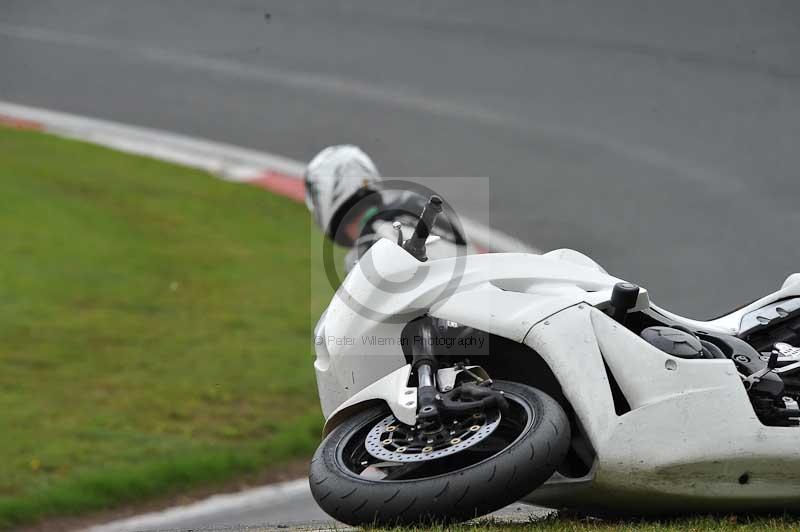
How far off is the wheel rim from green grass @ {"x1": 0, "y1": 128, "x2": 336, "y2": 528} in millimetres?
2662

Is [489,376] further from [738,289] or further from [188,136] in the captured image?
[188,136]

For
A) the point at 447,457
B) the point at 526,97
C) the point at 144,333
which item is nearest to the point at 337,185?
the point at 144,333

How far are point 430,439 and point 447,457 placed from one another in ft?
0.25

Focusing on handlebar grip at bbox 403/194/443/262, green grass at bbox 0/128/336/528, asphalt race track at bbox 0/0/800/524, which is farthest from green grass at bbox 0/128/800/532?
asphalt race track at bbox 0/0/800/524

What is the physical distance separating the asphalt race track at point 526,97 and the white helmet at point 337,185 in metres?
3.31

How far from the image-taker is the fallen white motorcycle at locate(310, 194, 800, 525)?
3.90m

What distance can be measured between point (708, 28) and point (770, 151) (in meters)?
2.60

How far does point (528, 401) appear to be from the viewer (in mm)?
4031

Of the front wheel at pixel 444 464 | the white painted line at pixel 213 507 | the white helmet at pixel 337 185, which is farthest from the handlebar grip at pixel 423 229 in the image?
the white painted line at pixel 213 507

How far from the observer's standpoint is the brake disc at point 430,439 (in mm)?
3918

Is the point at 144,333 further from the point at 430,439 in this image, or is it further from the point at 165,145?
the point at 430,439

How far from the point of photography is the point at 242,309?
9.73 meters

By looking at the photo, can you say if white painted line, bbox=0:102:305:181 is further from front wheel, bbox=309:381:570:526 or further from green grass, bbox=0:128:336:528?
front wheel, bbox=309:381:570:526

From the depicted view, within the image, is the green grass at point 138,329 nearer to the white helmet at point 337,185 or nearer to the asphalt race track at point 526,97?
the white helmet at point 337,185
